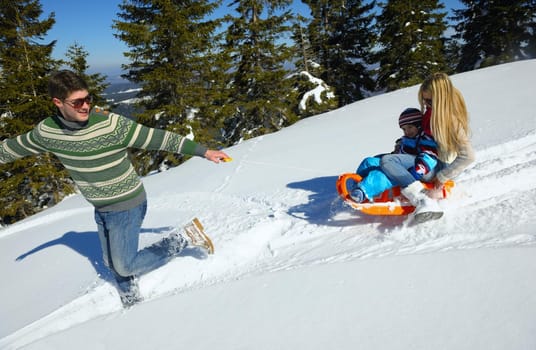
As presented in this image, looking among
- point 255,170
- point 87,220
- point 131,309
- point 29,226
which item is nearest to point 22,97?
point 29,226

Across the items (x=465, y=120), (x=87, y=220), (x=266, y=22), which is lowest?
(x=87, y=220)

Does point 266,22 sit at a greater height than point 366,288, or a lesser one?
greater

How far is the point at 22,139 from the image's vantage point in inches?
95.5

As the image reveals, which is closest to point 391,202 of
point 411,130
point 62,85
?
point 411,130

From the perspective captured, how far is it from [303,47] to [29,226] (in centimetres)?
1675

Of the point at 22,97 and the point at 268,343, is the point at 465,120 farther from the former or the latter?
the point at 22,97

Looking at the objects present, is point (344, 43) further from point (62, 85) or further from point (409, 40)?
point (62, 85)

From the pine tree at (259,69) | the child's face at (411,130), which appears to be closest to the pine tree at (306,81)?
the pine tree at (259,69)

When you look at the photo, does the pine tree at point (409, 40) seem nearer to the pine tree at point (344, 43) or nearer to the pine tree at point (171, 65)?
the pine tree at point (344, 43)

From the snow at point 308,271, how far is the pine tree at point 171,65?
29.4 ft

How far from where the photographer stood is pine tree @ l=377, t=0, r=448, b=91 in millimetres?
17391

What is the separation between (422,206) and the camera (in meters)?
2.65

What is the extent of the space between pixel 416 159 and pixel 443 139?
38cm

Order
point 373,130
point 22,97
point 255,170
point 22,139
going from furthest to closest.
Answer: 1. point 22,97
2. point 373,130
3. point 255,170
4. point 22,139
